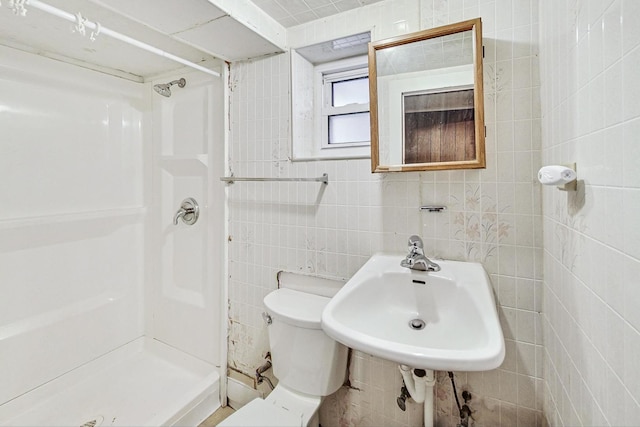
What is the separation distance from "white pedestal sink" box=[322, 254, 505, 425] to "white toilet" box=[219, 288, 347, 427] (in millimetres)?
274

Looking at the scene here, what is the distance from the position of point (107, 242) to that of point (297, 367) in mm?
1369

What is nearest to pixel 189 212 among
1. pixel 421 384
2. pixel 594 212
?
pixel 421 384

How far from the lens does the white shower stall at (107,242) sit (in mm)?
1384

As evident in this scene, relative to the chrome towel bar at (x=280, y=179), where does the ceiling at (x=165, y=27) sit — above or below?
above

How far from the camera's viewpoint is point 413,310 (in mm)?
1002

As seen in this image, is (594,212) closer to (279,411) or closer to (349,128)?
(349,128)

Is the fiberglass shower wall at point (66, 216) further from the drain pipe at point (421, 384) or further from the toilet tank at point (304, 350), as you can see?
the drain pipe at point (421, 384)

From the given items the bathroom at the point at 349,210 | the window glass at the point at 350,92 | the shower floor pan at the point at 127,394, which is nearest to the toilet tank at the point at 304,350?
the bathroom at the point at 349,210

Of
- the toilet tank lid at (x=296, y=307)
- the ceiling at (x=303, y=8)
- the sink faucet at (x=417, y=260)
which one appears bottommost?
the toilet tank lid at (x=296, y=307)

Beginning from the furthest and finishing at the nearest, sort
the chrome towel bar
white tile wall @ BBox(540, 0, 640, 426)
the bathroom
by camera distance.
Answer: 1. the chrome towel bar
2. the bathroom
3. white tile wall @ BBox(540, 0, 640, 426)

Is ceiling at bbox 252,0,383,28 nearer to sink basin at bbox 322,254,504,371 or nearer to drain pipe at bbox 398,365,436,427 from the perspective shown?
sink basin at bbox 322,254,504,371

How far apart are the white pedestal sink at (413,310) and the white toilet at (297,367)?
27 centimetres

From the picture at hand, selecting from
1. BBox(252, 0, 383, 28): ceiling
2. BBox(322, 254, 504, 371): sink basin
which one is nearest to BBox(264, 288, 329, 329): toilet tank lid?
BBox(322, 254, 504, 371): sink basin

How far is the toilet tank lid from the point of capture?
1.15 m
